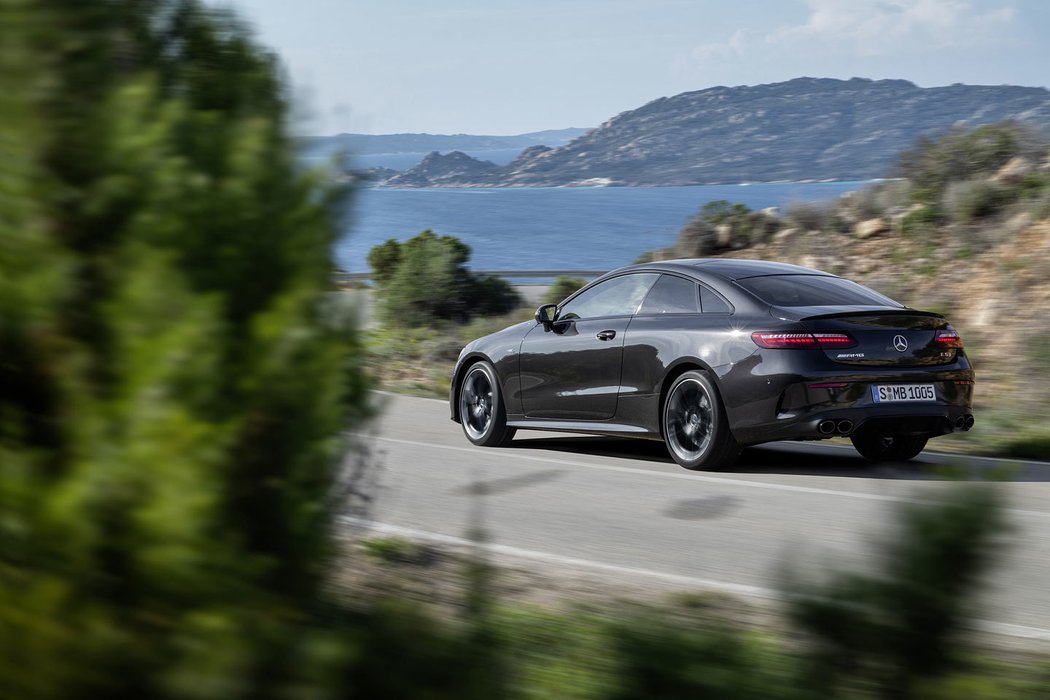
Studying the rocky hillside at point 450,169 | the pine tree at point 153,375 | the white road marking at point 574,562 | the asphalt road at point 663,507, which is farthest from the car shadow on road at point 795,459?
the rocky hillside at point 450,169

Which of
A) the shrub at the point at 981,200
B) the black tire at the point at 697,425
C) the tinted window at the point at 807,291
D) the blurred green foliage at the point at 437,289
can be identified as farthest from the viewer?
the blurred green foliage at the point at 437,289

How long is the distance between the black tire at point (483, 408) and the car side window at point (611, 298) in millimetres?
1059

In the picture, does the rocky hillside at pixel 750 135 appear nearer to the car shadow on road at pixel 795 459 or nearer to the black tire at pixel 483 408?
the car shadow on road at pixel 795 459

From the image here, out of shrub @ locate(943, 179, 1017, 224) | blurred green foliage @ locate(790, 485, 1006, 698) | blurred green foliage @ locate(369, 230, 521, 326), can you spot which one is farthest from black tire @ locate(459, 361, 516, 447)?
shrub @ locate(943, 179, 1017, 224)

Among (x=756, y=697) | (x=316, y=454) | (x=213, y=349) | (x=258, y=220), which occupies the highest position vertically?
(x=258, y=220)

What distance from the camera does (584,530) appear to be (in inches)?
304

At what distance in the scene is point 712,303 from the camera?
9852 millimetres

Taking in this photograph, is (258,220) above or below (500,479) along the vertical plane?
above

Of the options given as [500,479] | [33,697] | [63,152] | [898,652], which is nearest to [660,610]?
[898,652]

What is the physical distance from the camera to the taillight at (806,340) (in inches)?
360

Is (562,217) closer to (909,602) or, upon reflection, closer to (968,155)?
(968,155)

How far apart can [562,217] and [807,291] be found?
6040 centimetres

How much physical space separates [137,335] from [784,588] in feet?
5.58

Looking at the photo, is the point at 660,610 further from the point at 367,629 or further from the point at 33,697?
the point at 33,697
